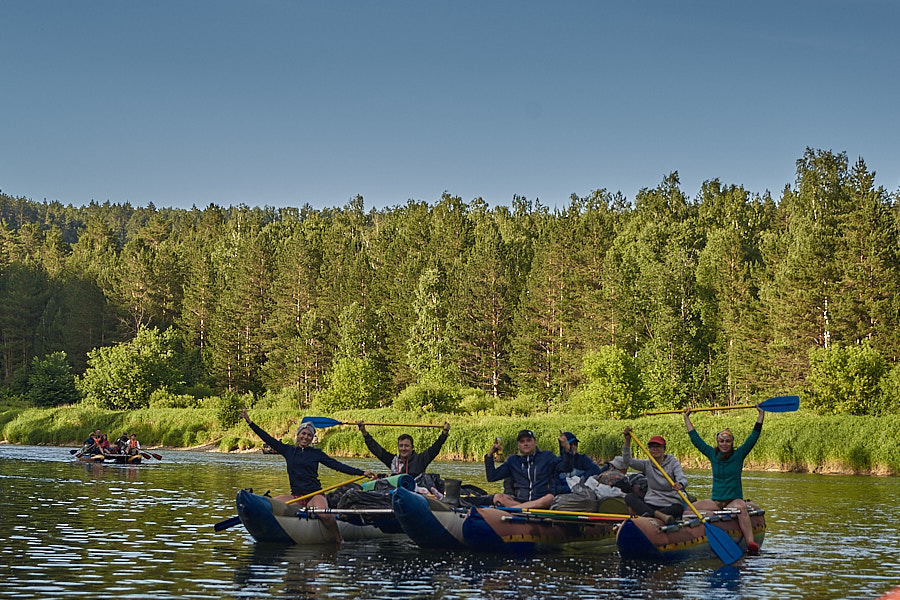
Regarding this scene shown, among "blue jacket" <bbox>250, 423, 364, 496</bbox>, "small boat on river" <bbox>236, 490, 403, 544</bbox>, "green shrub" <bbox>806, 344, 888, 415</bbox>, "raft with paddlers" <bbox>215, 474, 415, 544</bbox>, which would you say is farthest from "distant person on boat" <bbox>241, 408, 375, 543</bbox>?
"green shrub" <bbox>806, 344, 888, 415</bbox>

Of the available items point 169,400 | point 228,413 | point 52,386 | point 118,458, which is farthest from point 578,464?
point 52,386

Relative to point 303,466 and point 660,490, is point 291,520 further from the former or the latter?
point 660,490

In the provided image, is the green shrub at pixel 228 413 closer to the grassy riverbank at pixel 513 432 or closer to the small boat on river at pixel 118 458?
the grassy riverbank at pixel 513 432

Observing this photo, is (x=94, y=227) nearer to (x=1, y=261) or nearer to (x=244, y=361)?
(x=1, y=261)

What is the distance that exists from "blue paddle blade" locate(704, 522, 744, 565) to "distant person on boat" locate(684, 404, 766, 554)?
40.1 inches

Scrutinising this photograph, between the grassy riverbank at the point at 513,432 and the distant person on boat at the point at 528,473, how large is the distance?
2469 centimetres

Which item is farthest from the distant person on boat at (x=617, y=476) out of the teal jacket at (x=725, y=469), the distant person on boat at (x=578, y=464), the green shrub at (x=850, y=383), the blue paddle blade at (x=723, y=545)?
the green shrub at (x=850, y=383)

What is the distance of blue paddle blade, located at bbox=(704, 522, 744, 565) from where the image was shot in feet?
53.4

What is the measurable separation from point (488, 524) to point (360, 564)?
6.81ft

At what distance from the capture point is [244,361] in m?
97.0

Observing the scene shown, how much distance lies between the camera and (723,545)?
54.0 feet

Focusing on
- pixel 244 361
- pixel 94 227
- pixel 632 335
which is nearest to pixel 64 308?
pixel 244 361

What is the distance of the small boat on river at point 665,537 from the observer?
16.0 metres

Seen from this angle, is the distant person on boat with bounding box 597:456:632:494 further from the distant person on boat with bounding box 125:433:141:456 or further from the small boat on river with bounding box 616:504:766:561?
the distant person on boat with bounding box 125:433:141:456
